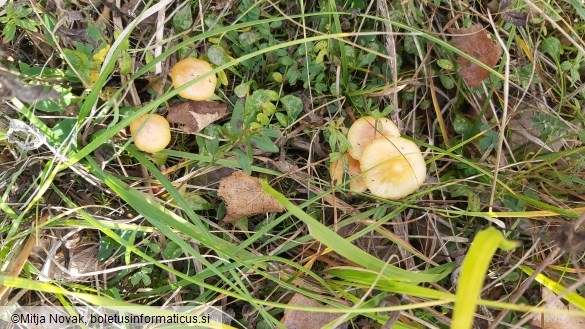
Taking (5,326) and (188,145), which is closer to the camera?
(5,326)

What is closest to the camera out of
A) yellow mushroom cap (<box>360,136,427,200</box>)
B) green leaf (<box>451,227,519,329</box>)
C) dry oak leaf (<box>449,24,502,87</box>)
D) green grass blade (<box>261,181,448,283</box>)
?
green leaf (<box>451,227,519,329</box>)

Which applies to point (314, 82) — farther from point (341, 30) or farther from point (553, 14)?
point (553, 14)

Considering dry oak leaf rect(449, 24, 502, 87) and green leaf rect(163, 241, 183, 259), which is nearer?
green leaf rect(163, 241, 183, 259)

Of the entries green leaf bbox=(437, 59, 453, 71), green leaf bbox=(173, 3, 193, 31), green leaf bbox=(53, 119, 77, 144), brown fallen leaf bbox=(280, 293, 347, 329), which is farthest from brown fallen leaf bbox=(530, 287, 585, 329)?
green leaf bbox=(53, 119, 77, 144)

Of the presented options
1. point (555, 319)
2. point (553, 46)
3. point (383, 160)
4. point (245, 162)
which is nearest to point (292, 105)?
point (245, 162)

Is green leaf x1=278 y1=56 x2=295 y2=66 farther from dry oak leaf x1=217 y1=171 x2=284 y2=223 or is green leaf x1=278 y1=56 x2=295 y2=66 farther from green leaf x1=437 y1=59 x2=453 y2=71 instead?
green leaf x1=437 y1=59 x2=453 y2=71

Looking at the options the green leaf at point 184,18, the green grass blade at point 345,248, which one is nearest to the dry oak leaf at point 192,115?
the green leaf at point 184,18

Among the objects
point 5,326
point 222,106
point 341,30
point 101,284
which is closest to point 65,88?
point 222,106
